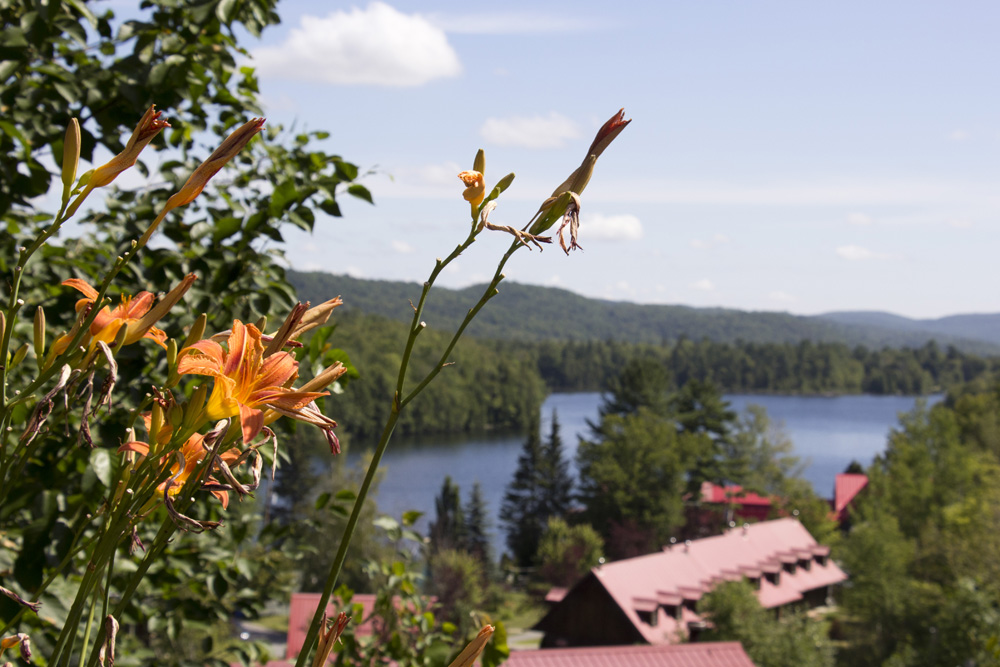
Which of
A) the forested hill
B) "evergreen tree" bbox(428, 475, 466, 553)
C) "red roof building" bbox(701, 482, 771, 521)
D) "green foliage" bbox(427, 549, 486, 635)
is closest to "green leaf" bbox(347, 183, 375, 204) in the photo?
"green foliage" bbox(427, 549, 486, 635)

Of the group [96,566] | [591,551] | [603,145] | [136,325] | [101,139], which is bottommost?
[591,551]

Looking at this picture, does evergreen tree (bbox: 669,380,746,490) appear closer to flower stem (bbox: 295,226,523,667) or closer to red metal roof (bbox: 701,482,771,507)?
red metal roof (bbox: 701,482,771,507)

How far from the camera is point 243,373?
0.55m

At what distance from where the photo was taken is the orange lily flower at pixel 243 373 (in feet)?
1.74

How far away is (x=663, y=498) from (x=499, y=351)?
169ft

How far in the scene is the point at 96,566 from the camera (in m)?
0.56

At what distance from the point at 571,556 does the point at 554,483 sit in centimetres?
909

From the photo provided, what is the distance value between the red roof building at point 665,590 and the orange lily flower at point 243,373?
70.9ft

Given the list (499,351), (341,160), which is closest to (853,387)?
(499,351)

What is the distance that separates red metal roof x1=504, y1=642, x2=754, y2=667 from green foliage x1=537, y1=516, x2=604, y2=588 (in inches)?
687

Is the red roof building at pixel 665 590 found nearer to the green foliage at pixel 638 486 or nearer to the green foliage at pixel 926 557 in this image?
the green foliage at pixel 926 557

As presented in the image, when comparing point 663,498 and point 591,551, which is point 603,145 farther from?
point 663,498

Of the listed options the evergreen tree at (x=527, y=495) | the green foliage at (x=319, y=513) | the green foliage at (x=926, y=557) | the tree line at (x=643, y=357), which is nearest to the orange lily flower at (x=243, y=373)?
the green foliage at (x=319, y=513)

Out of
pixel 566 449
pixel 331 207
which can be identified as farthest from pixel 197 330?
pixel 566 449
